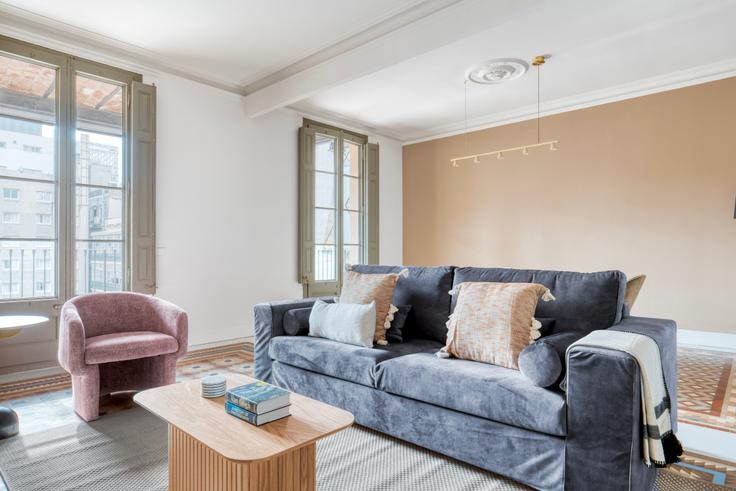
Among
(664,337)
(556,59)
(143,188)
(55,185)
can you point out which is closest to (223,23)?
(143,188)

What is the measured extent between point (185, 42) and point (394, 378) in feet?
11.6

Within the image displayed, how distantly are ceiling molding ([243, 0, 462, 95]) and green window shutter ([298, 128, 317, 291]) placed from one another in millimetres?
959

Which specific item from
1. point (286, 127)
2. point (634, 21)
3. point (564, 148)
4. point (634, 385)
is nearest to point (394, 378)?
point (634, 385)

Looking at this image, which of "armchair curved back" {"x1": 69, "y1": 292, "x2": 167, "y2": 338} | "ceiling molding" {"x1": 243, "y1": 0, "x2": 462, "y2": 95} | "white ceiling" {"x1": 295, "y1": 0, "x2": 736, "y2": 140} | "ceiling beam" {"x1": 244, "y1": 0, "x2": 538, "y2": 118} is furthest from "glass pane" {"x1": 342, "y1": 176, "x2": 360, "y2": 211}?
"armchair curved back" {"x1": 69, "y1": 292, "x2": 167, "y2": 338}

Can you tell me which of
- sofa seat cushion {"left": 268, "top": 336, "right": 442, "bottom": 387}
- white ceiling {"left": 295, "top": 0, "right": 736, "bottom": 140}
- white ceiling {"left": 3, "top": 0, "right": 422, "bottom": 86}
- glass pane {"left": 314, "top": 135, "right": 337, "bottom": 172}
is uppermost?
white ceiling {"left": 3, "top": 0, "right": 422, "bottom": 86}

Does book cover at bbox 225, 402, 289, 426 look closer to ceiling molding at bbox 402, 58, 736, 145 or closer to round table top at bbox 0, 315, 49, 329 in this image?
round table top at bbox 0, 315, 49, 329

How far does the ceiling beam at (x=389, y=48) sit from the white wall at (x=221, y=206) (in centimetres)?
47

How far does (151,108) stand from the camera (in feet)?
13.8

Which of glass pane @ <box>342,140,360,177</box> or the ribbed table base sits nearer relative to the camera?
the ribbed table base

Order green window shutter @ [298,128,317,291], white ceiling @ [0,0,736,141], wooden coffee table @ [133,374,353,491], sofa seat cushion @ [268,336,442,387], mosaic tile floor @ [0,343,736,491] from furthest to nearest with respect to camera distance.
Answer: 1. green window shutter @ [298,128,317,291]
2. white ceiling @ [0,0,736,141]
3. sofa seat cushion @ [268,336,442,387]
4. mosaic tile floor @ [0,343,736,491]
5. wooden coffee table @ [133,374,353,491]

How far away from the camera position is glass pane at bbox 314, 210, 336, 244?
586 centimetres

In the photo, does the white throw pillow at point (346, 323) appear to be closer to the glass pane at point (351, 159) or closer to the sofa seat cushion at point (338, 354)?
the sofa seat cushion at point (338, 354)

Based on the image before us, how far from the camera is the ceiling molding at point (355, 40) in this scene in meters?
3.39

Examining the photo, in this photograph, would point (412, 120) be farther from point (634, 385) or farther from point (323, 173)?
point (634, 385)
